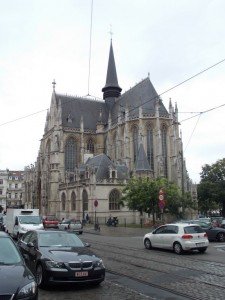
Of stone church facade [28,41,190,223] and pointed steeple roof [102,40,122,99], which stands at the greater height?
pointed steeple roof [102,40,122,99]

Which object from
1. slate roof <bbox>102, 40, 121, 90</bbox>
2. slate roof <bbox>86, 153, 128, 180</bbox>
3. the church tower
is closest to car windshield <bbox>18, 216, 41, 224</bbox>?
slate roof <bbox>86, 153, 128, 180</bbox>

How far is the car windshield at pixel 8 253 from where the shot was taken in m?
7.41

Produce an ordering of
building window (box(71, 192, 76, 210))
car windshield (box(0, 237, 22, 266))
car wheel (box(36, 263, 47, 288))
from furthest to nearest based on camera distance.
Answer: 1. building window (box(71, 192, 76, 210))
2. car wheel (box(36, 263, 47, 288))
3. car windshield (box(0, 237, 22, 266))

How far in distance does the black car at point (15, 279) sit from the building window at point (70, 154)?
62.6m

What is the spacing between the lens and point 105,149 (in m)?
72.2

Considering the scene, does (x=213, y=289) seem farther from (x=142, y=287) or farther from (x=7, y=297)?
(x=7, y=297)

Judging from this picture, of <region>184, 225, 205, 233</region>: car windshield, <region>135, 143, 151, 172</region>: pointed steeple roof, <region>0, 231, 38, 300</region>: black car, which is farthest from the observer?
<region>135, 143, 151, 172</region>: pointed steeple roof

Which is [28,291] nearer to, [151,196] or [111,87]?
[151,196]

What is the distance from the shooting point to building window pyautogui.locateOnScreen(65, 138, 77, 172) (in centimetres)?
7062

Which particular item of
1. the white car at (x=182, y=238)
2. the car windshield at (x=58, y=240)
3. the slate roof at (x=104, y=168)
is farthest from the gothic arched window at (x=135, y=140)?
the car windshield at (x=58, y=240)

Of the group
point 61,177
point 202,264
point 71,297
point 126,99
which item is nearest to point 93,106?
point 126,99

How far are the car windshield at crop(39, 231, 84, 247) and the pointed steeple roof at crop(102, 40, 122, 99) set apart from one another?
2746 inches

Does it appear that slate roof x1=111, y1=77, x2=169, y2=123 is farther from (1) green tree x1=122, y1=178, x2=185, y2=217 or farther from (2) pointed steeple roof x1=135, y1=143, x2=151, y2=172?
(1) green tree x1=122, y1=178, x2=185, y2=217

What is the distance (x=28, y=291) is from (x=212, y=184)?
63.2 m
